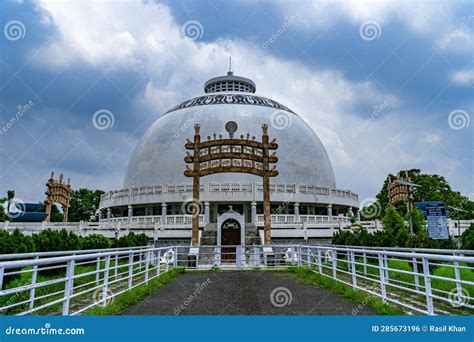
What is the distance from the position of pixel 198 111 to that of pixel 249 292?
2828cm

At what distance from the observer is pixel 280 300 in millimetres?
7188

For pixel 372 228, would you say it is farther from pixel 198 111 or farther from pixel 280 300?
pixel 198 111

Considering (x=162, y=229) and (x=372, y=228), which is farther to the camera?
(x=372, y=228)

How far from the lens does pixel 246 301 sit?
7.06 meters

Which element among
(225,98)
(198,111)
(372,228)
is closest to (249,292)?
(372,228)

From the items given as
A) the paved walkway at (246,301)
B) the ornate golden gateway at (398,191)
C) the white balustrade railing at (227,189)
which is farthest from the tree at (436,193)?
the paved walkway at (246,301)

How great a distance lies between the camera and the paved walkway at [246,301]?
20.0 feet

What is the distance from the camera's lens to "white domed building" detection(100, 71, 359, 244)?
20984 mm

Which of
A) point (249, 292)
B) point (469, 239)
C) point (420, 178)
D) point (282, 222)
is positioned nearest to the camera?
point (249, 292)

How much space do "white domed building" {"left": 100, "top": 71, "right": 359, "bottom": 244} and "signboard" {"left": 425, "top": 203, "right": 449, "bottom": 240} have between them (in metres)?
7.99

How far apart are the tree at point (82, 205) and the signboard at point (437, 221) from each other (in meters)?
41.6
